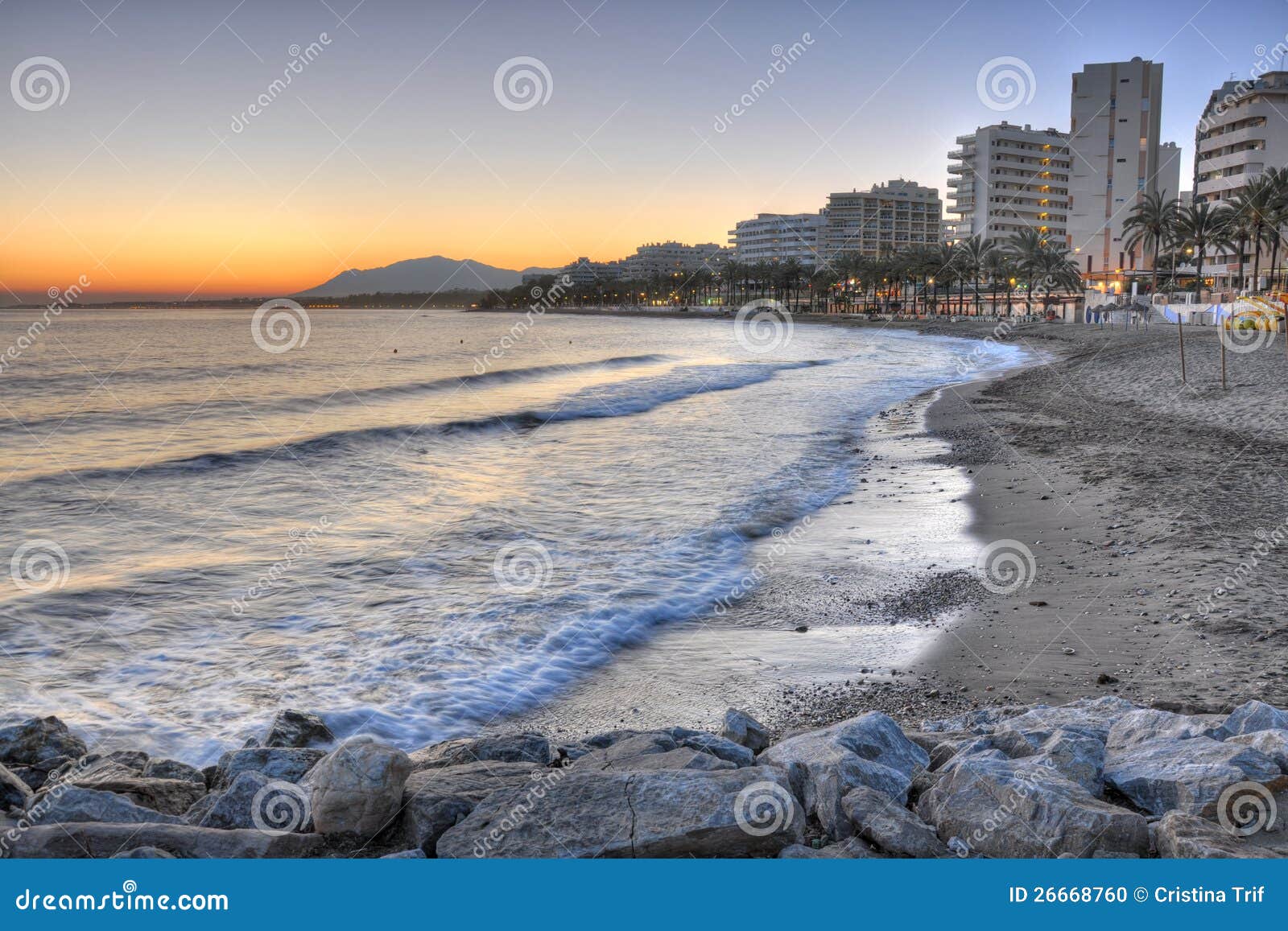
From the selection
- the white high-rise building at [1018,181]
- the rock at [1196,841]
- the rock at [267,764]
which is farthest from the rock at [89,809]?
the white high-rise building at [1018,181]

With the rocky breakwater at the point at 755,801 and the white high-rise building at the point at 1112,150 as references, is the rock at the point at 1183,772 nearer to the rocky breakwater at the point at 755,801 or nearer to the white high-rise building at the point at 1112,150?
the rocky breakwater at the point at 755,801

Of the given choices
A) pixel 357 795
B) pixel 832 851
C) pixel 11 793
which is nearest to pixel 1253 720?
pixel 832 851

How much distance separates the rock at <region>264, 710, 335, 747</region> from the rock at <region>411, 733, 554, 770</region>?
1083 millimetres

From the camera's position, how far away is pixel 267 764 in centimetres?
533

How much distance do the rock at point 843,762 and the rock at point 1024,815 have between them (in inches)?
12.2

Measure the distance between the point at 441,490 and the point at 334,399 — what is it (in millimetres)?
21730

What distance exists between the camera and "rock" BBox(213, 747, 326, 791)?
17.3 ft

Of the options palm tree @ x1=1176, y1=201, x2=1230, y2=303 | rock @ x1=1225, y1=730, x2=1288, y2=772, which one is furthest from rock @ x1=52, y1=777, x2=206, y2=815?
palm tree @ x1=1176, y1=201, x2=1230, y2=303

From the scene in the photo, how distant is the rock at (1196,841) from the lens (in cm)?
356

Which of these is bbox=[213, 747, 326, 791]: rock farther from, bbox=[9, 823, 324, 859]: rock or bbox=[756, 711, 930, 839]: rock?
bbox=[756, 711, 930, 839]: rock

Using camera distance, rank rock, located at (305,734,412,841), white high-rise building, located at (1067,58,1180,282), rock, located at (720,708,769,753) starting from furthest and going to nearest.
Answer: white high-rise building, located at (1067,58,1180,282) < rock, located at (720,708,769,753) < rock, located at (305,734,412,841)

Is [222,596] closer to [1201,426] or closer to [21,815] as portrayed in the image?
[21,815]

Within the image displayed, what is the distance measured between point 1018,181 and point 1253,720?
16052 centimetres

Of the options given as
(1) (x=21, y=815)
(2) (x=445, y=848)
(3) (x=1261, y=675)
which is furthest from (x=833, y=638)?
(1) (x=21, y=815)
